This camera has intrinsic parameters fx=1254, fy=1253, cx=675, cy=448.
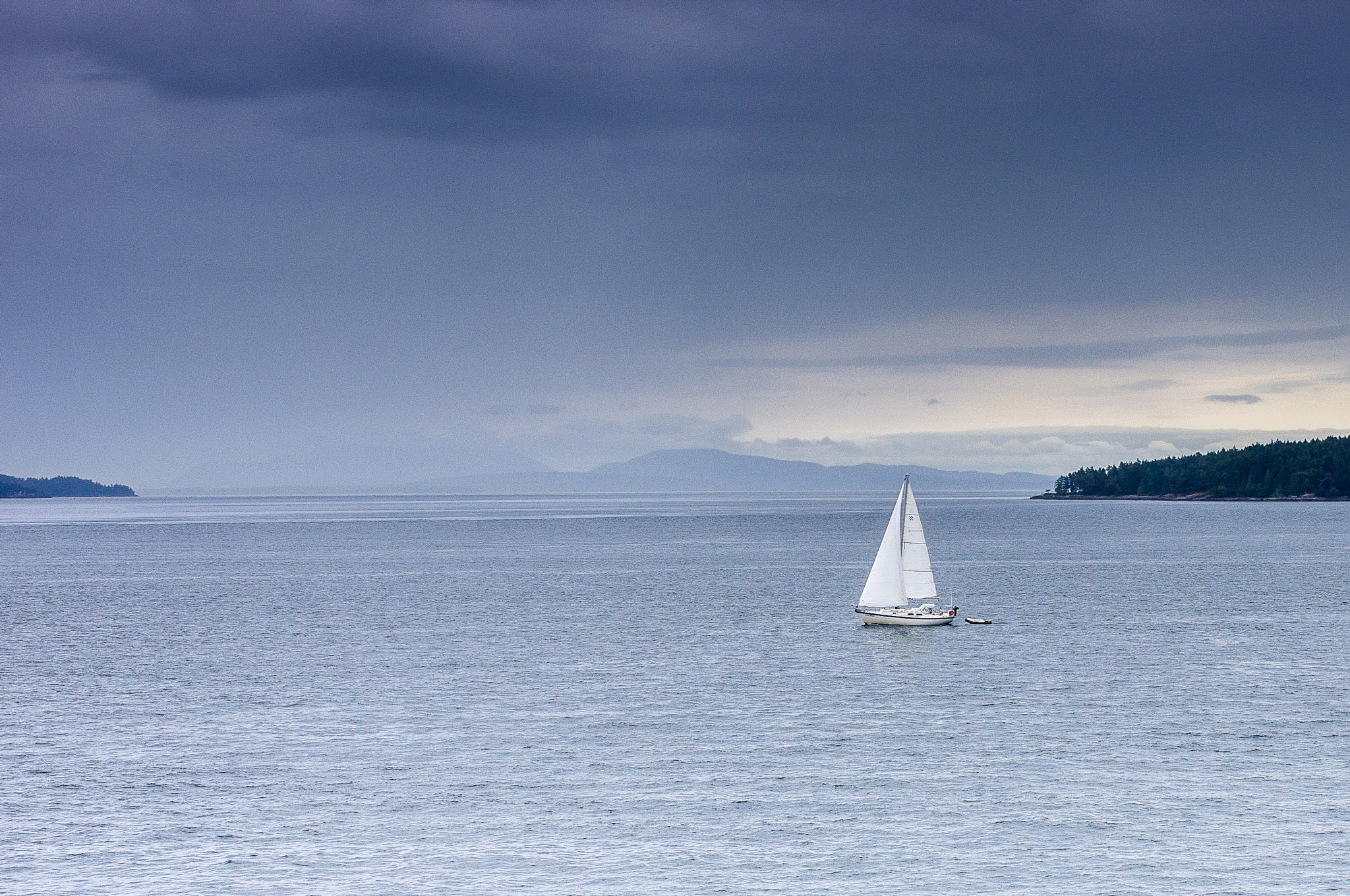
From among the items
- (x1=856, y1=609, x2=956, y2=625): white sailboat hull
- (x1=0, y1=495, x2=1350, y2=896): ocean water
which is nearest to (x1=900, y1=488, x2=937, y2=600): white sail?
(x1=856, y1=609, x2=956, y2=625): white sailboat hull

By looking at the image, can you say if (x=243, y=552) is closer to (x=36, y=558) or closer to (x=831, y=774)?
(x=36, y=558)

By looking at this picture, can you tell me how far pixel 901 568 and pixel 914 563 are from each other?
2.92ft

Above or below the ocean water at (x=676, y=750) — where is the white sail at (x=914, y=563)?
above

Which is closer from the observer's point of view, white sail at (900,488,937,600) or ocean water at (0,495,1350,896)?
ocean water at (0,495,1350,896)

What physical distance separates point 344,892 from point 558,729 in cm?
1793

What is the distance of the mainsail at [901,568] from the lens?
259 ft

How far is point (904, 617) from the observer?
79.1 m

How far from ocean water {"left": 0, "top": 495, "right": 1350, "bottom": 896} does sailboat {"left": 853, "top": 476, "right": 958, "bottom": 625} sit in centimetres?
126

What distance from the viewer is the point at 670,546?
616ft

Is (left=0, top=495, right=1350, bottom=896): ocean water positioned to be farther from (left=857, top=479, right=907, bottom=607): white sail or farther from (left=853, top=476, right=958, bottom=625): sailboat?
(left=857, top=479, right=907, bottom=607): white sail

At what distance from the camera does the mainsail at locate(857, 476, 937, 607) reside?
78938mm

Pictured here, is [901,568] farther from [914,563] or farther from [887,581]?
[887,581]

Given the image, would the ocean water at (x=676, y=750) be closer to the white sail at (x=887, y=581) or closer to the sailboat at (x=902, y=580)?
the sailboat at (x=902, y=580)

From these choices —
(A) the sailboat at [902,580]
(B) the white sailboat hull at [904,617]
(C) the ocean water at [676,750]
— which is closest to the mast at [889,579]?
(A) the sailboat at [902,580]
